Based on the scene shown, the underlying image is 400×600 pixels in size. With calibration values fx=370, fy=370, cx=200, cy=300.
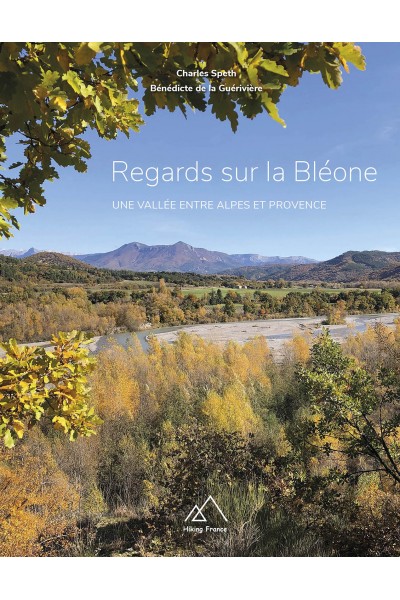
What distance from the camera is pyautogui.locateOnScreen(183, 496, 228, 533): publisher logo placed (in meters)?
2.55

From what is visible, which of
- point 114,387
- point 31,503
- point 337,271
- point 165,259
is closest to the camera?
point 165,259

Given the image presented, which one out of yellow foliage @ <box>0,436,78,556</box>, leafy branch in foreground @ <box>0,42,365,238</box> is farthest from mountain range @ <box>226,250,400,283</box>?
yellow foliage @ <box>0,436,78,556</box>

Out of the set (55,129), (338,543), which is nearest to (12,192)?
(55,129)

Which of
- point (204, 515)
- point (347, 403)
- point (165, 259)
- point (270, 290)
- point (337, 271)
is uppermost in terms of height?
point (165, 259)

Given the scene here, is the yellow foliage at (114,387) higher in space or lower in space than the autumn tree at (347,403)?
lower

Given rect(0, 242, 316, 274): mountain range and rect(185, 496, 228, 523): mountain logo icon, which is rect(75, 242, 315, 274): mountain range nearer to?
rect(0, 242, 316, 274): mountain range

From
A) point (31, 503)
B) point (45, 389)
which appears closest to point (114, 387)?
point (31, 503)

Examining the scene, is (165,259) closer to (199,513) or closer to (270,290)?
(270,290)

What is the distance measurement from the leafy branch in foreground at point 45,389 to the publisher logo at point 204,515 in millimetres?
1448

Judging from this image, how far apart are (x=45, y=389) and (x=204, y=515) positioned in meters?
1.69

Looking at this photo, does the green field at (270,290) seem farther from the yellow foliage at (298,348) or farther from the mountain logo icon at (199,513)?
the mountain logo icon at (199,513)

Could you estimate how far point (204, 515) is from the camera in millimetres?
2594

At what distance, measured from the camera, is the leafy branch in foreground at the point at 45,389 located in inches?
57.8

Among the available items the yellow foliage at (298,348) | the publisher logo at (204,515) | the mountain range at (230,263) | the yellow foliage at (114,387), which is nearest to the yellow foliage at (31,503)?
the publisher logo at (204,515)
